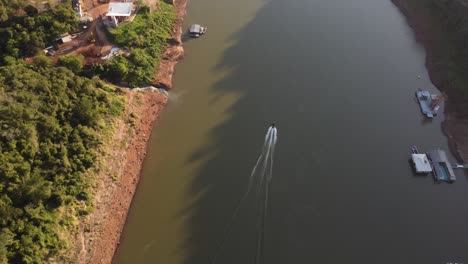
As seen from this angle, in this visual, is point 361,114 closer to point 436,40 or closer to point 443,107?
point 443,107

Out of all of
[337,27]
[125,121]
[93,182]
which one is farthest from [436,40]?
[93,182]

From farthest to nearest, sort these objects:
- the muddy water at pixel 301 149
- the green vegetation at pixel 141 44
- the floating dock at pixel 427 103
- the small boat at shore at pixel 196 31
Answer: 1. the small boat at shore at pixel 196 31
2. the green vegetation at pixel 141 44
3. the floating dock at pixel 427 103
4. the muddy water at pixel 301 149

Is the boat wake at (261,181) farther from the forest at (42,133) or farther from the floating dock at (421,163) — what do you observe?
the floating dock at (421,163)

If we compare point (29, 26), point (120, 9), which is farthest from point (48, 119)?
point (120, 9)

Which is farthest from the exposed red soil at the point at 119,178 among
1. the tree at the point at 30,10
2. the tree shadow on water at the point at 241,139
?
the tree at the point at 30,10

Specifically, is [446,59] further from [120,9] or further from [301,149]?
[120,9]

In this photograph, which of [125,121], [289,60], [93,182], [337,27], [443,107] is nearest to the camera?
[93,182]
